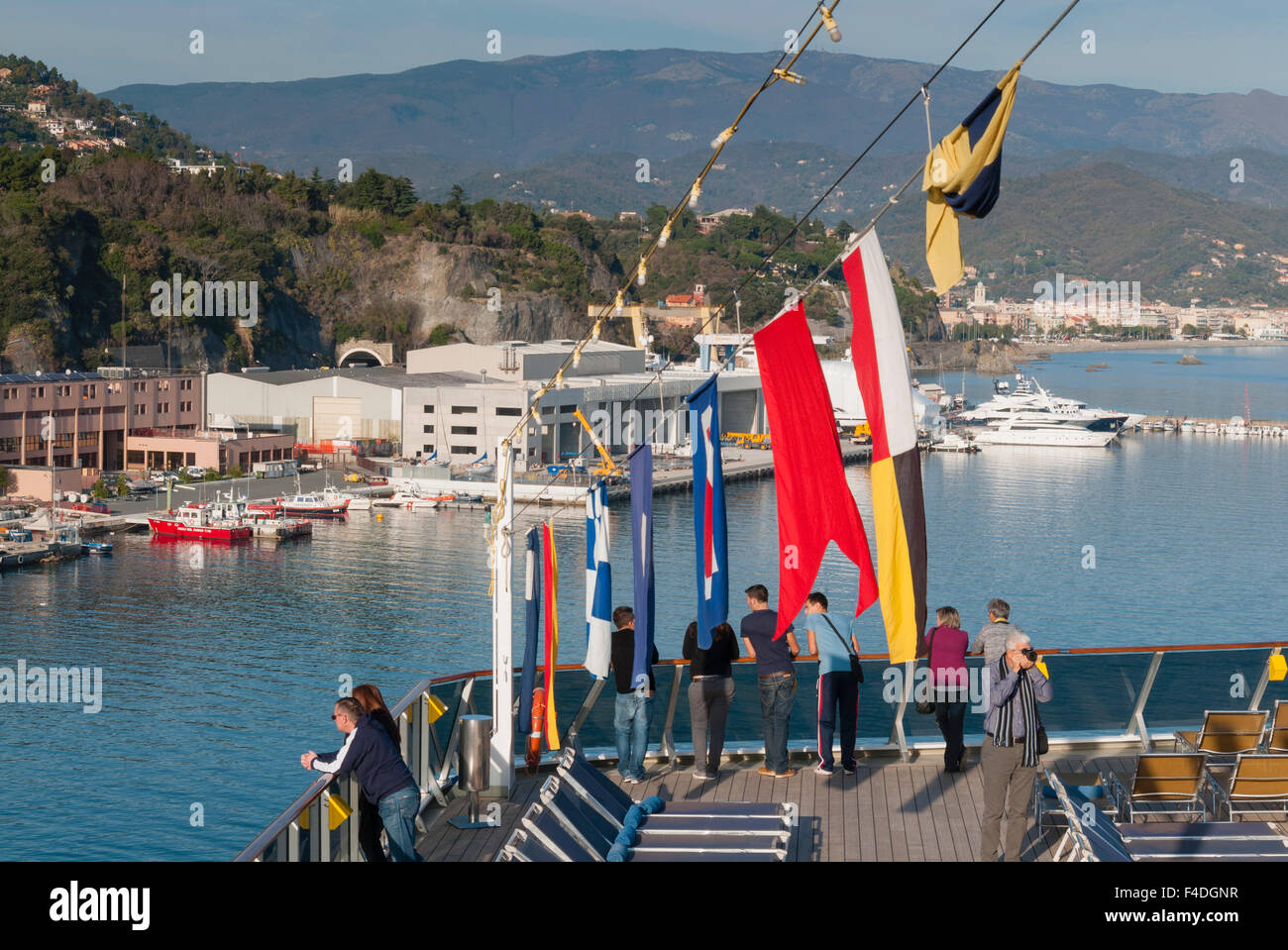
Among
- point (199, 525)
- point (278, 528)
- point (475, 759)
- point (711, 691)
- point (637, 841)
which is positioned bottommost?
point (278, 528)

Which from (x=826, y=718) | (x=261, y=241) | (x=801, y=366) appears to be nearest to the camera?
(x=801, y=366)

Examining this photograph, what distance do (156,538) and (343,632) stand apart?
1747 cm

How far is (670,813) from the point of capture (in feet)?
23.1

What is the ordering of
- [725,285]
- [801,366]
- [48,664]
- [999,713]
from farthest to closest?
[725,285] < [48,664] < [801,366] < [999,713]

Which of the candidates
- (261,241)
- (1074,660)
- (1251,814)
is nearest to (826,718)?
(1074,660)

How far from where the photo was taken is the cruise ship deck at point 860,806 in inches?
286

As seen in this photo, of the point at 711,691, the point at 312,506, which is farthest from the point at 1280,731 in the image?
the point at 312,506

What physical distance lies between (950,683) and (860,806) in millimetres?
1028

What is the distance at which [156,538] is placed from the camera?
50500 mm

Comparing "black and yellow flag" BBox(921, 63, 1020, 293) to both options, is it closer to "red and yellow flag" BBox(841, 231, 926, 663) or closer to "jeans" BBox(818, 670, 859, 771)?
"red and yellow flag" BBox(841, 231, 926, 663)

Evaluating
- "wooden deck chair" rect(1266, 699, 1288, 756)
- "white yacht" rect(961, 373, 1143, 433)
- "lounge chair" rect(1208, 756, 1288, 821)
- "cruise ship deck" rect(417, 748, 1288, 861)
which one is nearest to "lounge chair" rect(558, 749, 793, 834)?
"cruise ship deck" rect(417, 748, 1288, 861)

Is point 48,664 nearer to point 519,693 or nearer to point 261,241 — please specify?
point 519,693

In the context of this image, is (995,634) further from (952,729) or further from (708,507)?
(708,507)

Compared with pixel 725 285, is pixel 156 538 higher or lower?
lower
